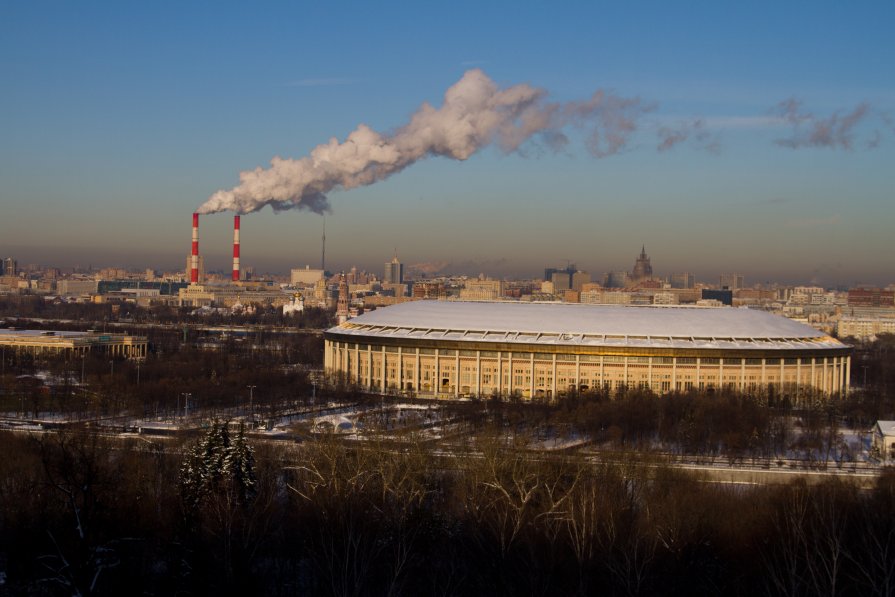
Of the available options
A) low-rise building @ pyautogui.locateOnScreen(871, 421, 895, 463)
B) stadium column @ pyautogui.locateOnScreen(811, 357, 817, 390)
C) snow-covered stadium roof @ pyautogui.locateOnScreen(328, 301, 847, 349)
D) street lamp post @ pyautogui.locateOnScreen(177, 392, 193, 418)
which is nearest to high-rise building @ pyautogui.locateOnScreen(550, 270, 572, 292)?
snow-covered stadium roof @ pyautogui.locateOnScreen(328, 301, 847, 349)

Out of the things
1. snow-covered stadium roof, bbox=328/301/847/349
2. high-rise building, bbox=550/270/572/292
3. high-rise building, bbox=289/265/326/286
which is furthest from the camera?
high-rise building, bbox=289/265/326/286

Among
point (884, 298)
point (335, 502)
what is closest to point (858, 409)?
point (335, 502)

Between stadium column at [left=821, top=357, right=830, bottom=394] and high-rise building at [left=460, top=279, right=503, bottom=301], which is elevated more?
high-rise building at [left=460, top=279, right=503, bottom=301]

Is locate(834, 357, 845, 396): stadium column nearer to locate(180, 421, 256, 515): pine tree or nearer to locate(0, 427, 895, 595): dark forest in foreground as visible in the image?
locate(0, 427, 895, 595): dark forest in foreground

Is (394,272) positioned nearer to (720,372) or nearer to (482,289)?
(482,289)

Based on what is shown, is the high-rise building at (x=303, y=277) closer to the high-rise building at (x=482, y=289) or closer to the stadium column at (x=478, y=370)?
the high-rise building at (x=482, y=289)

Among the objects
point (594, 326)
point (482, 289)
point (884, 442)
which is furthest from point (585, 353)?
point (482, 289)

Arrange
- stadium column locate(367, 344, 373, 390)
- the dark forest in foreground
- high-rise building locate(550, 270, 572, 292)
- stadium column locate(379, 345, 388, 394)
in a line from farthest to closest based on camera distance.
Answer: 1. high-rise building locate(550, 270, 572, 292)
2. stadium column locate(367, 344, 373, 390)
3. stadium column locate(379, 345, 388, 394)
4. the dark forest in foreground
